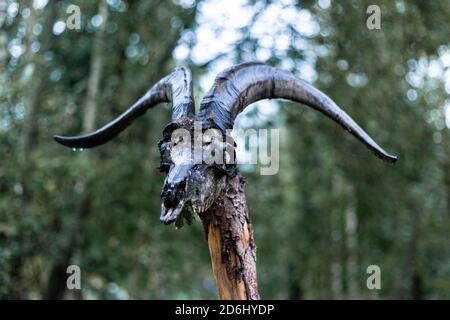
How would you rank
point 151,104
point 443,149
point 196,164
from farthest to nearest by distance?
point 443,149, point 151,104, point 196,164

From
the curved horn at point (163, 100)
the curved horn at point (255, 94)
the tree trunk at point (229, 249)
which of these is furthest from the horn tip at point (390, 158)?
the curved horn at point (163, 100)

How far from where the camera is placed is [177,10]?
9281 millimetres

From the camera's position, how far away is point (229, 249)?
342 cm

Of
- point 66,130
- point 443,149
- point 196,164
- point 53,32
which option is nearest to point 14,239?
point 66,130

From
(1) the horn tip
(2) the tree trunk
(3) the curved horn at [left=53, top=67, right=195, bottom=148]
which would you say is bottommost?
(2) the tree trunk

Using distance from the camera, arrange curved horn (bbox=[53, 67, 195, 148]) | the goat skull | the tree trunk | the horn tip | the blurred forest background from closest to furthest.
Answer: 1. the goat skull
2. the tree trunk
3. curved horn (bbox=[53, 67, 195, 148])
4. the horn tip
5. the blurred forest background

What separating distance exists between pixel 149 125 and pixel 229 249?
6544 mm

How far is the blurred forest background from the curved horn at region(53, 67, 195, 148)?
125 inches

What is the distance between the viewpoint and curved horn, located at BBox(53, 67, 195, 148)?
349cm

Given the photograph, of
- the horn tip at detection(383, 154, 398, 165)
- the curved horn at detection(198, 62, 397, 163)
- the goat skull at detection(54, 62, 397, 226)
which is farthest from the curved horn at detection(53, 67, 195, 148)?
the horn tip at detection(383, 154, 398, 165)

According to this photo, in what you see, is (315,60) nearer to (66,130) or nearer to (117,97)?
(117,97)

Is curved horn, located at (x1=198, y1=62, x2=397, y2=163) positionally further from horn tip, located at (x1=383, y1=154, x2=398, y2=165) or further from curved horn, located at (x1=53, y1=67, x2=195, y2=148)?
curved horn, located at (x1=53, y1=67, x2=195, y2=148)

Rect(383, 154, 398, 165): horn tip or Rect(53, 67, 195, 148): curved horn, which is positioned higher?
Rect(53, 67, 195, 148): curved horn
